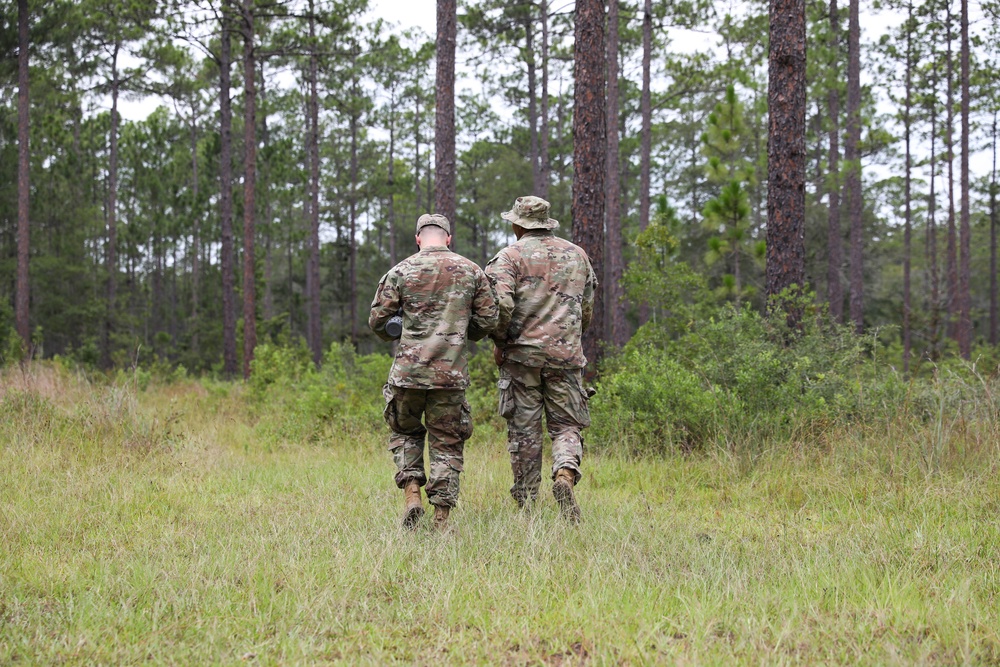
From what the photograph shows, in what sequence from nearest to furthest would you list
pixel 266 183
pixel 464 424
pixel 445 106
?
pixel 464 424, pixel 445 106, pixel 266 183

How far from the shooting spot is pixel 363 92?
29141 mm

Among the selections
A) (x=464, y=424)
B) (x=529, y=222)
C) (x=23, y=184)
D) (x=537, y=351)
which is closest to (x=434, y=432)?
(x=464, y=424)

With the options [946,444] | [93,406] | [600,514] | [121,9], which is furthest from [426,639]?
[121,9]

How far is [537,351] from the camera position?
515 cm

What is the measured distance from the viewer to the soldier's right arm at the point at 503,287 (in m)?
5.11

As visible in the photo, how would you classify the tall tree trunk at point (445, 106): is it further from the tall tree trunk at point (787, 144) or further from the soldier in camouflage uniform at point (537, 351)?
the soldier in camouflage uniform at point (537, 351)

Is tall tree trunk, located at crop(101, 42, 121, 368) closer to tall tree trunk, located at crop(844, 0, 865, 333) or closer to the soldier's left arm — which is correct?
tall tree trunk, located at crop(844, 0, 865, 333)

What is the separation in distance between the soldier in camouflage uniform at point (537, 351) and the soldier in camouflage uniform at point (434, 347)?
27 centimetres

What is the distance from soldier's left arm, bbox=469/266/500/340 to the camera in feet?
16.3

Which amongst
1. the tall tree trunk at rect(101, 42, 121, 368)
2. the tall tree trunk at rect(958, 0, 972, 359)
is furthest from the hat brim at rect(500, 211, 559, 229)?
the tall tree trunk at rect(101, 42, 121, 368)

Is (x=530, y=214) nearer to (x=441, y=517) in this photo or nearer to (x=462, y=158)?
(x=441, y=517)

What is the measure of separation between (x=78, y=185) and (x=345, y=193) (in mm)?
10018

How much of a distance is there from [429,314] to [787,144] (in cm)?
587

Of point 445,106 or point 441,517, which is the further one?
point 445,106
